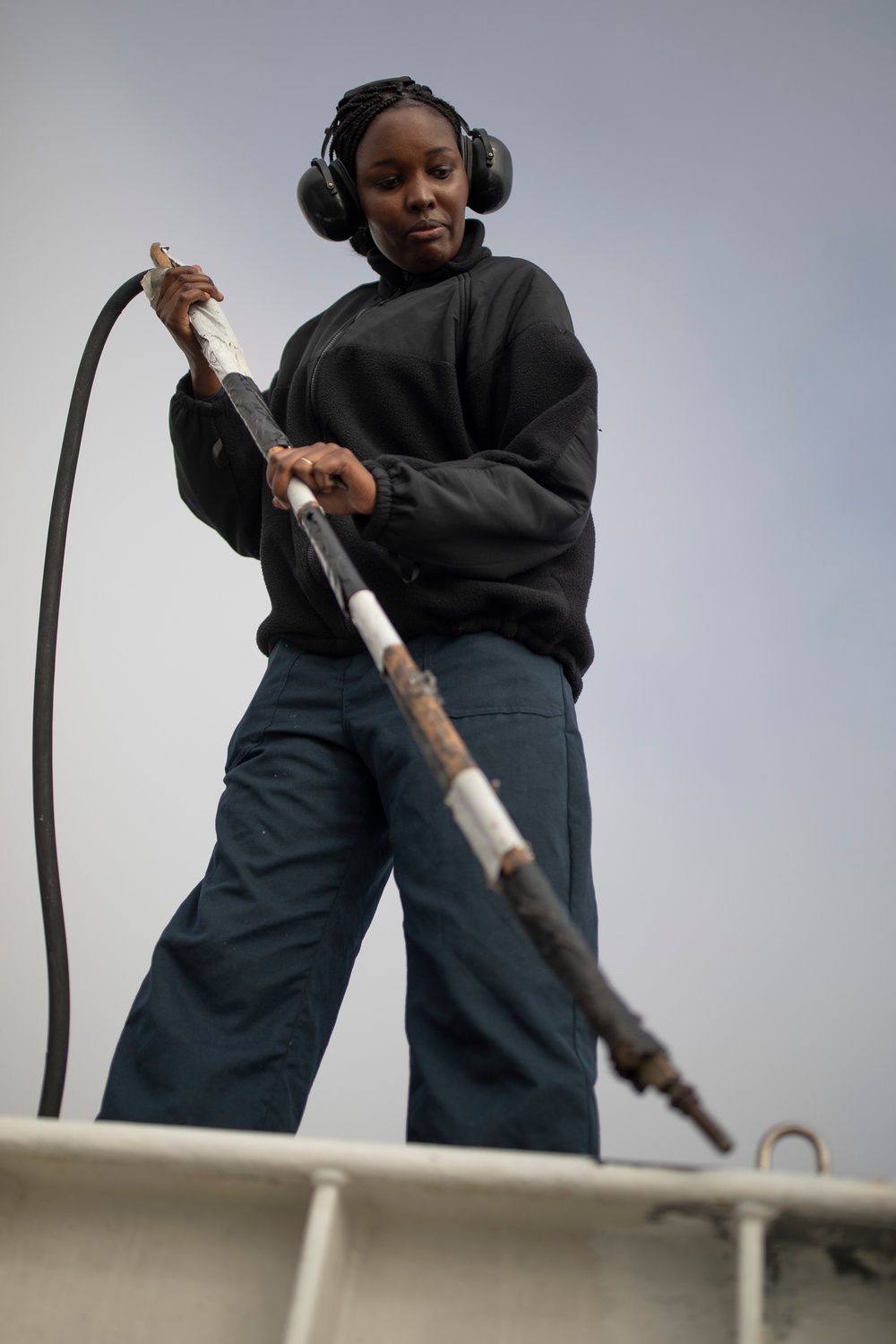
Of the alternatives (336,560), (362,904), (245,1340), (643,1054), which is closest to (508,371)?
(336,560)

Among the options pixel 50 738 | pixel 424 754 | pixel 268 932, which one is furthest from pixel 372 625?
pixel 50 738

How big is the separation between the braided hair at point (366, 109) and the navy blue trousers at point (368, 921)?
0.64 meters

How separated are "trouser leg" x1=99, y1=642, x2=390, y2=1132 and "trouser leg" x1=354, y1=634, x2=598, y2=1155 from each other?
89 mm

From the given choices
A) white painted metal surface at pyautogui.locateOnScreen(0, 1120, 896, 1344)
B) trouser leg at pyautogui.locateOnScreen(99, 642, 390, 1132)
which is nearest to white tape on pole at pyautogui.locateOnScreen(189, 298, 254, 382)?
trouser leg at pyautogui.locateOnScreen(99, 642, 390, 1132)

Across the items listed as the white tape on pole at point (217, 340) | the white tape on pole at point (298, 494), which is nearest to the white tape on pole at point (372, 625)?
the white tape on pole at point (298, 494)

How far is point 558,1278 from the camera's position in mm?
577

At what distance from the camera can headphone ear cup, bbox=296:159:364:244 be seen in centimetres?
133

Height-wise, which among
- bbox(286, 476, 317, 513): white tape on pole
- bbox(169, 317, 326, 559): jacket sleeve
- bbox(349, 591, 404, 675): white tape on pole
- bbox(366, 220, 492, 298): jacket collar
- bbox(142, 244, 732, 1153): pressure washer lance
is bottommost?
bbox(142, 244, 732, 1153): pressure washer lance

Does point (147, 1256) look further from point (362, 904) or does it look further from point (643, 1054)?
point (362, 904)

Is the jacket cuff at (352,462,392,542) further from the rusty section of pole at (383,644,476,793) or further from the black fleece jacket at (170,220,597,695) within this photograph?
the rusty section of pole at (383,644,476,793)

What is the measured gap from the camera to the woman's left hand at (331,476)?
915mm

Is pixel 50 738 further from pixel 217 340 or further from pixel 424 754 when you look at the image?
pixel 424 754

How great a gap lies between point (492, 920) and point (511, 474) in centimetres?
38

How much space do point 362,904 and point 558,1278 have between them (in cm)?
54
